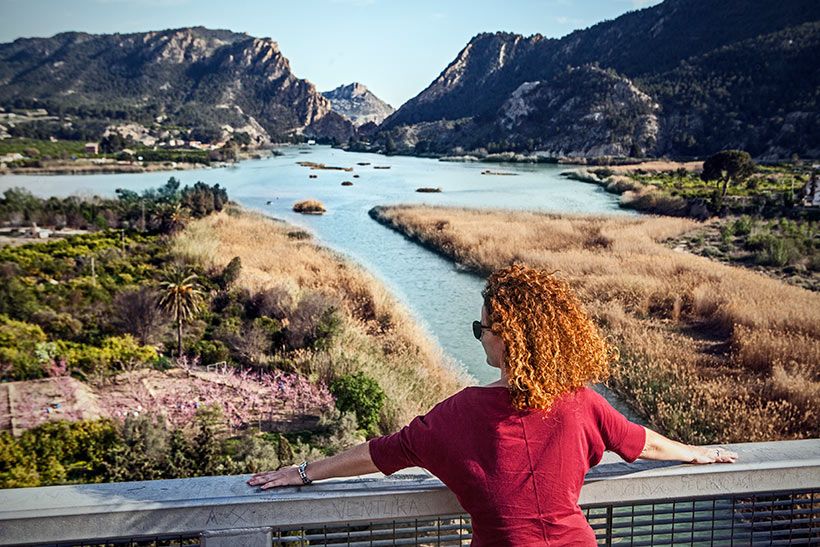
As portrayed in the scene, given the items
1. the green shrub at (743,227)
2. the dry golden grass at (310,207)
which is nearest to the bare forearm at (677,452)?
the green shrub at (743,227)

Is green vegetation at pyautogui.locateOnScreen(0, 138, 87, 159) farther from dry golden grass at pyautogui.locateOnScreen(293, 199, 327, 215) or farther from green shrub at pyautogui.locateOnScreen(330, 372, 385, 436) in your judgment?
green shrub at pyautogui.locateOnScreen(330, 372, 385, 436)

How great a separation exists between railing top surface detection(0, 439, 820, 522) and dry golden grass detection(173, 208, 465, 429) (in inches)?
310

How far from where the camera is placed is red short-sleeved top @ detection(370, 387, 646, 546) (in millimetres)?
1661

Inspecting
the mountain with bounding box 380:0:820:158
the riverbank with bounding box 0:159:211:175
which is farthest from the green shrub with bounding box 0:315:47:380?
the mountain with bounding box 380:0:820:158

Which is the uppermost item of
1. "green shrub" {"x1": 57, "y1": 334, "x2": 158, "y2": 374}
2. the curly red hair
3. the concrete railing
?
the curly red hair

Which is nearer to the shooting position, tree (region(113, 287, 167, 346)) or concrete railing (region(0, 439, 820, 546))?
concrete railing (region(0, 439, 820, 546))

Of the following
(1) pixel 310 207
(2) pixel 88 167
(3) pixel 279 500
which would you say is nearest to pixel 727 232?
(1) pixel 310 207

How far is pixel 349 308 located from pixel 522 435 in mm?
14464

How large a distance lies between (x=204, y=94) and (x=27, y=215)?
136m

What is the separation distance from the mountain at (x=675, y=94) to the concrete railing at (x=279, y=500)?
235 feet

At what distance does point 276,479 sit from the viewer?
182 cm

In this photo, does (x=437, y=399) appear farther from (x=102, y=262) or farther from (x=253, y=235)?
(x=253, y=235)

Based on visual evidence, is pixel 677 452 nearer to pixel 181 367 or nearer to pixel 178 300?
pixel 181 367

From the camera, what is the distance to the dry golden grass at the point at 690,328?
379 inches
